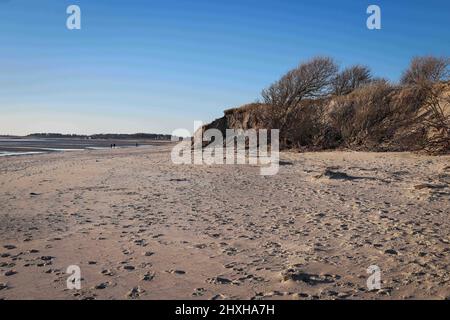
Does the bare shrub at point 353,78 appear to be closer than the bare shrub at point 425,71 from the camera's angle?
No

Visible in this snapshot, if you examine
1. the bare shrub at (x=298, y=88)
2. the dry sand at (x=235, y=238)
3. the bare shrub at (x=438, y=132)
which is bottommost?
the dry sand at (x=235, y=238)

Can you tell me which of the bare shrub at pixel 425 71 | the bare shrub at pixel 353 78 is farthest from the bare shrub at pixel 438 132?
the bare shrub at pixel 353 78

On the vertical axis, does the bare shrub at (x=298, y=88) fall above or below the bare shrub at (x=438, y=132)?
above

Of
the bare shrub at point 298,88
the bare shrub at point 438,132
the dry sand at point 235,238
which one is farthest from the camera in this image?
the bare shrub at point 298,88

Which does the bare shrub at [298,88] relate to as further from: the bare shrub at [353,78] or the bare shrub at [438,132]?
the bare shrub at [438,132]

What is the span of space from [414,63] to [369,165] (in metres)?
14.3

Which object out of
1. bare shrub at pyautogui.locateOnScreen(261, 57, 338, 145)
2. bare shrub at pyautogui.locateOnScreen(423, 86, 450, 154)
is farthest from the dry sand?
bare shrub at pyautogui.locateOnScreen(261, 57, 338, 145)

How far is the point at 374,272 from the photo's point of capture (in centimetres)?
409

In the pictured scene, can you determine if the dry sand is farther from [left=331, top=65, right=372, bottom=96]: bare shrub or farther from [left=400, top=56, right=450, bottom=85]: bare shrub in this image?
[left=331, top=65, right=372, bottom=96]: bare shrub

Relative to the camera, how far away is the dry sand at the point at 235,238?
12.7 ft

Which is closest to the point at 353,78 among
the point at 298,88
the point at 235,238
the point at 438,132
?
the point at 298,88

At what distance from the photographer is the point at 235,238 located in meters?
5.45
